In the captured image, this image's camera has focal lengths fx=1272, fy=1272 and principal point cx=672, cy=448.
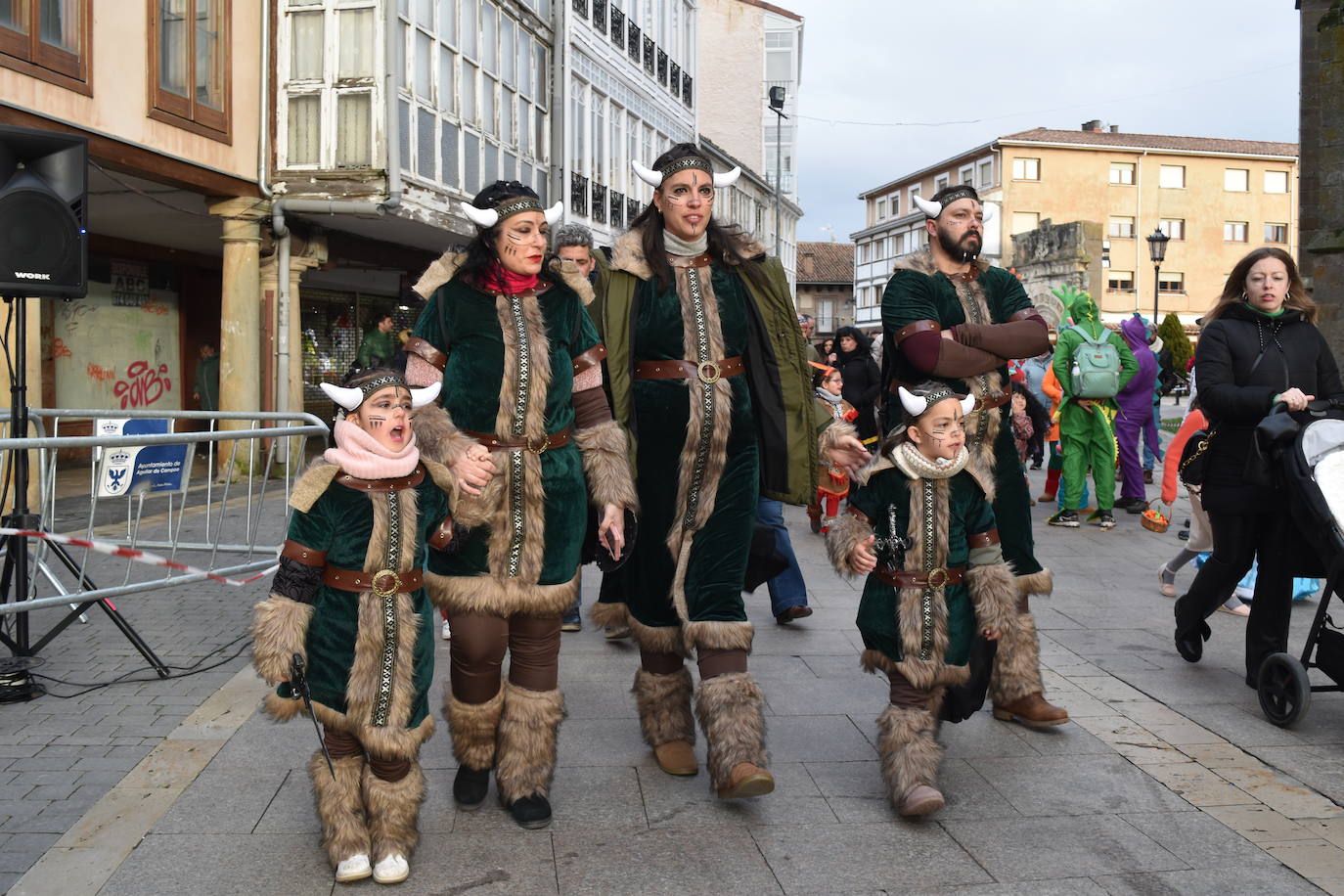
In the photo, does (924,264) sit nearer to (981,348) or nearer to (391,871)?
(981,348)

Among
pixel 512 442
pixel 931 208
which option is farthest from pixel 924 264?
pixel 512 442

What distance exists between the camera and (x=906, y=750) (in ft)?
13.4

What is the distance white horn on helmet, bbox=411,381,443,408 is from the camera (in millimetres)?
3863

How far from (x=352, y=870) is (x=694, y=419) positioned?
1.80 metres

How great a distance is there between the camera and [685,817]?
160 inches

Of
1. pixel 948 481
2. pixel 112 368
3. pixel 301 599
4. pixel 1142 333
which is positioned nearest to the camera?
pixel 301 599

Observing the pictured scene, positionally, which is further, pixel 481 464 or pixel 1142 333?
pixel 1142 333

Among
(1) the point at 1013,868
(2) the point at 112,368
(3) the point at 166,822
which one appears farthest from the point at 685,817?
(2) the point at 112,368

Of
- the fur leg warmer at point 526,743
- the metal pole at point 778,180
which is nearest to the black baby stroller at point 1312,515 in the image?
the fur leg warmer at point 526,743

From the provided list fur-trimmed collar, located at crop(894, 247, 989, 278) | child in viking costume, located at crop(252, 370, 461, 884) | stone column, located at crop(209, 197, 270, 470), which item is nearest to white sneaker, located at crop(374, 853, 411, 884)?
child in viking costume, located at crop(252, 370, 461, 884)

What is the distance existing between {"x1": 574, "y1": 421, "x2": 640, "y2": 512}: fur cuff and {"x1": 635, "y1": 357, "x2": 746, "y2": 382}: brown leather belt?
0.90 ft

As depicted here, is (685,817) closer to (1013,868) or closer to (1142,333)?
(1013,868)

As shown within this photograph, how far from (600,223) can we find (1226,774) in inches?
874

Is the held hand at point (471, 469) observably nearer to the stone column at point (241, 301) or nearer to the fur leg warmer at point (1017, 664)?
the fur leg warmer at point (1017, 664)
